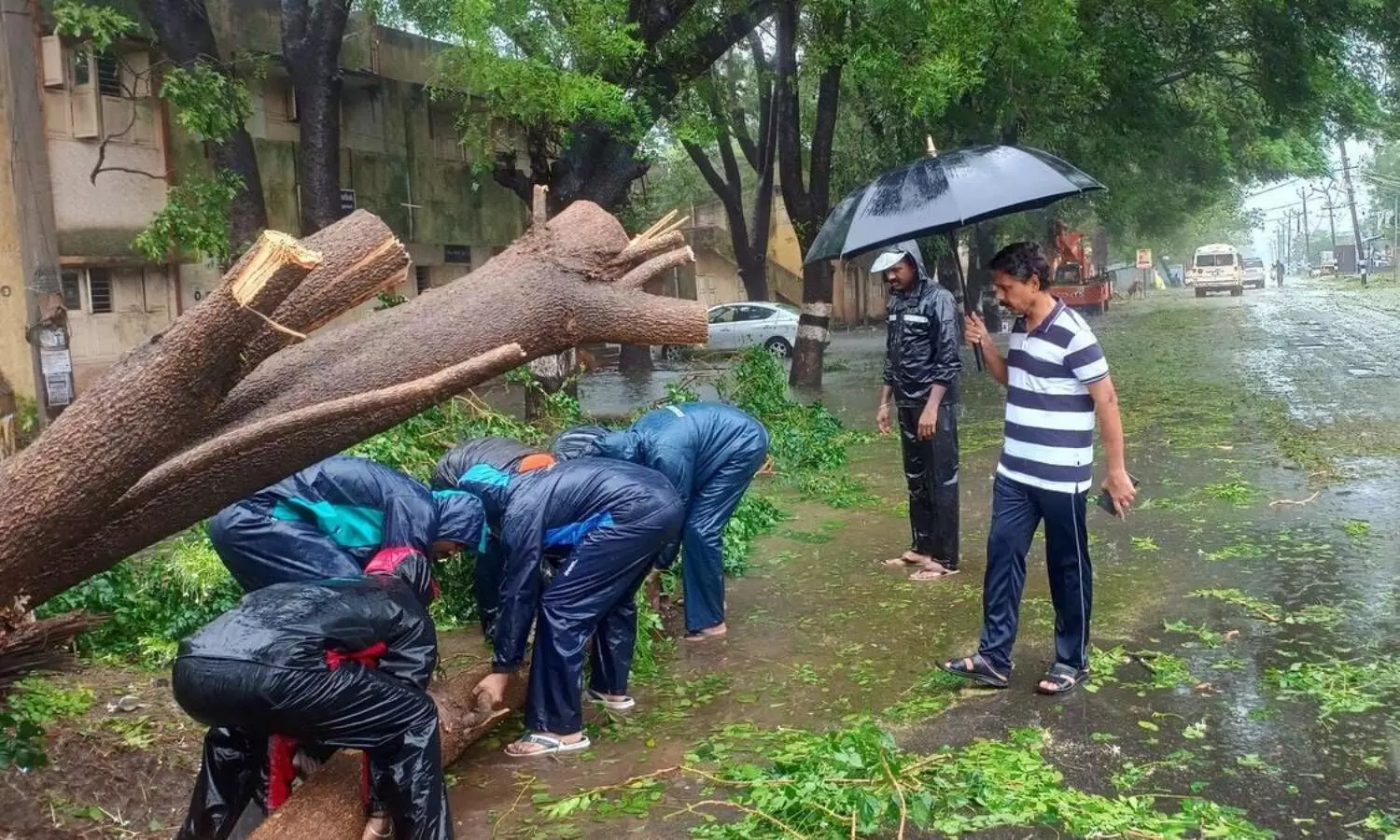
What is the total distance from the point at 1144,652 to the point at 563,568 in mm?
2632

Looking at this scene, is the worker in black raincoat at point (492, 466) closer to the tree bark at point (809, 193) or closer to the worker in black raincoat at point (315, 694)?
the worker in black raincoat at point (315, 694)

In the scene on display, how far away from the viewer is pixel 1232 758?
13.2 ft

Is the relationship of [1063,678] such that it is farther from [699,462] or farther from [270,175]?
[270,175]

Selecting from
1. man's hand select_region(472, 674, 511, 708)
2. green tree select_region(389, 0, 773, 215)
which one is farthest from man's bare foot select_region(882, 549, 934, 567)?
green tree select_region(389, 0, 773, 215)

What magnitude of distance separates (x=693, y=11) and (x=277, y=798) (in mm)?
10770

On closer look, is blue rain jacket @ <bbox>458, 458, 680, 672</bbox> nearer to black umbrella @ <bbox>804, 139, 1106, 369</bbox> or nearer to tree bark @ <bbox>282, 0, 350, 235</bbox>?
black umbrella @ <bbox>804, 139, 1106, 369</bbox>

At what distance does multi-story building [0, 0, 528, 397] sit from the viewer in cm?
1378

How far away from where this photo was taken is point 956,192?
5555 mm

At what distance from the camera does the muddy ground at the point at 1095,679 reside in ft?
13.0

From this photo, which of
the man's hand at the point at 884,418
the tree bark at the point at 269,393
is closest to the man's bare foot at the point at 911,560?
the man's hand at the point at 884,418

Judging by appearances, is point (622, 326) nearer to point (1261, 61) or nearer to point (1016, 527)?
point (1016, 527)

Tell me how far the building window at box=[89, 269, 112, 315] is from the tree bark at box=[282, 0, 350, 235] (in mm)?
4582

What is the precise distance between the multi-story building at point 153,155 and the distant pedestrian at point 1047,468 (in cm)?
961

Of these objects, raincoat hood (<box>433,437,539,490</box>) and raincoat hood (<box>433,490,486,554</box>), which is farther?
raincoat hood (<box>433,437,539,490</box>)
